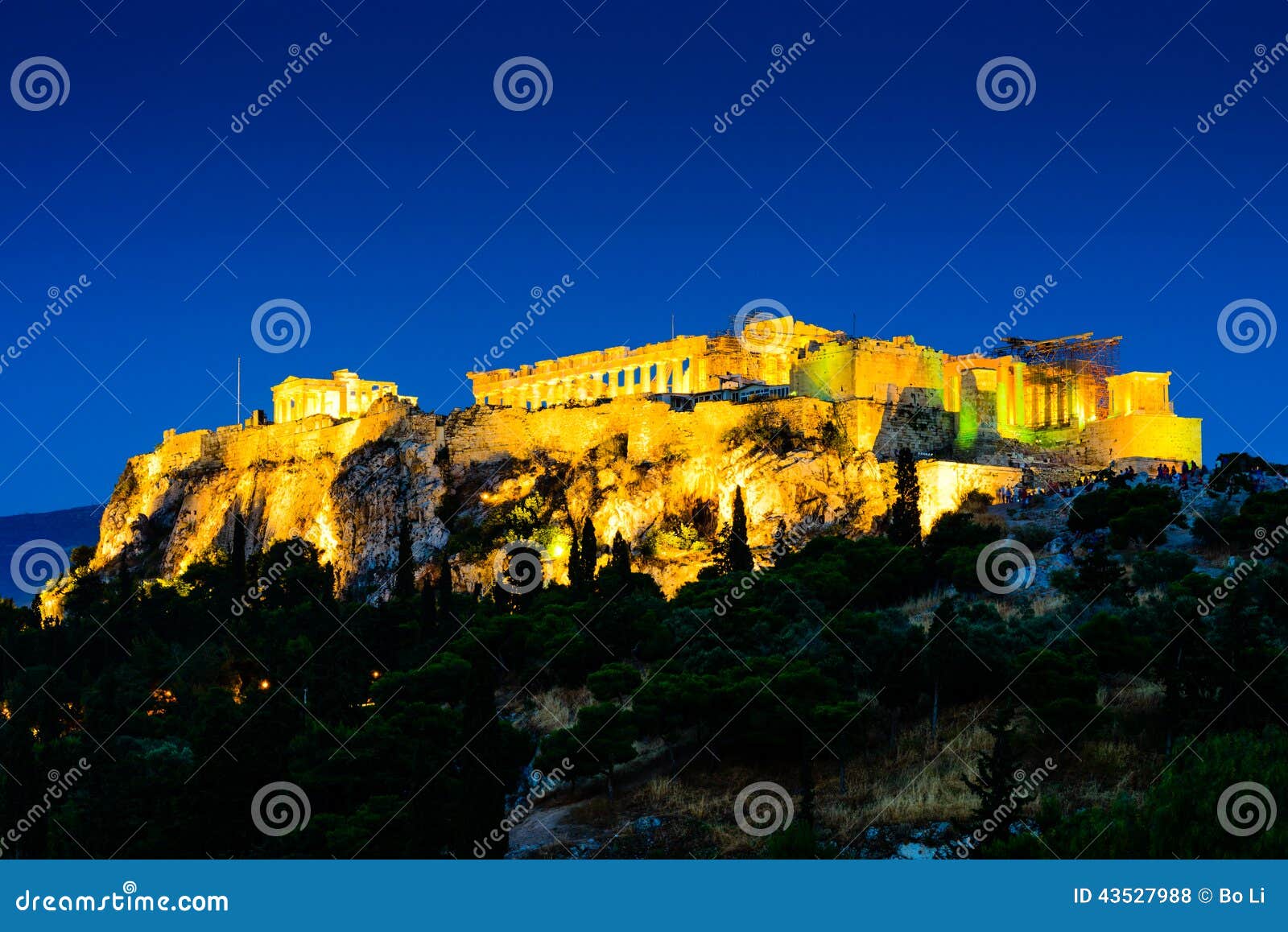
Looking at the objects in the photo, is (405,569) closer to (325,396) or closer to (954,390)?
(954,390)

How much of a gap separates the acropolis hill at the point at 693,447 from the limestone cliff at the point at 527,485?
0.08 meters

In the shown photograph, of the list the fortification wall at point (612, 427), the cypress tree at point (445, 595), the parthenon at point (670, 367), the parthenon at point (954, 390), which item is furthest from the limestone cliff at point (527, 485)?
the cypress tree at point (445, 595)

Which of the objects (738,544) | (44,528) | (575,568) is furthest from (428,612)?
(44,528)

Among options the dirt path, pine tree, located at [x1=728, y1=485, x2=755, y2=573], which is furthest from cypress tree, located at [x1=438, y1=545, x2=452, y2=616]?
the dirt path

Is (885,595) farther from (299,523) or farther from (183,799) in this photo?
(299,523)

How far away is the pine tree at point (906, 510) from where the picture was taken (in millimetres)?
31734

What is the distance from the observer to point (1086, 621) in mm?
19969

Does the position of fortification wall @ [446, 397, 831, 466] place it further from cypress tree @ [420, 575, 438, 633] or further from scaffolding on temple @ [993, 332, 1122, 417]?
cypress tree @ [420, 575, 438, 633]

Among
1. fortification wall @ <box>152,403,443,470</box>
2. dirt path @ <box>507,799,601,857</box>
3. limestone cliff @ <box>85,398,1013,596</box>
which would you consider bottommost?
dirt path @ <box>507,799,601,857</box>

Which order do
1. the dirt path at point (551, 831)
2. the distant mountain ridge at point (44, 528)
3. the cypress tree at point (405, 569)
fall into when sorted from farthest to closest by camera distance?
1. the distant mountain ridge at point (44, 528)
2. the cypress tree at point (405, 569)
3. the dirt path at point (551, 831)

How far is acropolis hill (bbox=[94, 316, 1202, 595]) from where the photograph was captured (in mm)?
41562

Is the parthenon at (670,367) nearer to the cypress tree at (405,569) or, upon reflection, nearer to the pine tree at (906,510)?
the cypress tree at (405,569)

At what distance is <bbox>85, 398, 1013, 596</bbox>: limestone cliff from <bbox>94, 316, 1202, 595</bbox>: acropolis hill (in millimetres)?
77

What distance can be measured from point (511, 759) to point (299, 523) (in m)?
37.6
